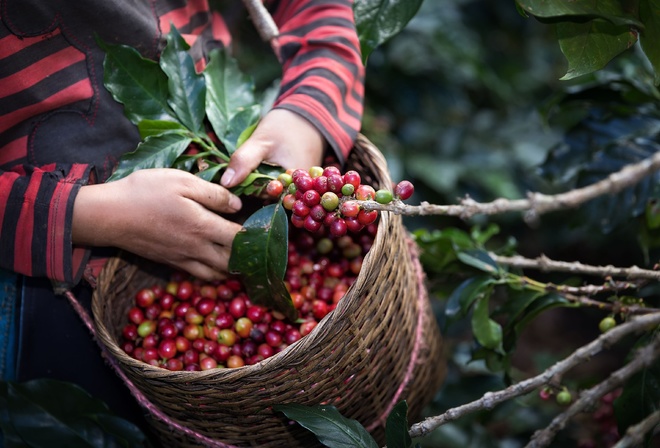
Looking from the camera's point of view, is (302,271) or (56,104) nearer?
(56,104)

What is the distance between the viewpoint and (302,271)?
1044 mm

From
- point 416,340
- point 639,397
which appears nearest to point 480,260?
point 416,340

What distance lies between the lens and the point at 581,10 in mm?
686

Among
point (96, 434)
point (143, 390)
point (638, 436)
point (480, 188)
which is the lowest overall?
point (480, 188)

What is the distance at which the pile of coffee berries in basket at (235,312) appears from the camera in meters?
0.95

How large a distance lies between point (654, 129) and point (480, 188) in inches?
36.4

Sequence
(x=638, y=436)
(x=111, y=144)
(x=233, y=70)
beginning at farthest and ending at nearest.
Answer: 1. (x=233, y=70)
2. (x=111, y=144)
3. (x=638, y=436)

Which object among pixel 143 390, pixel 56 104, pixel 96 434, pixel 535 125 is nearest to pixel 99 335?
pixel 143 390

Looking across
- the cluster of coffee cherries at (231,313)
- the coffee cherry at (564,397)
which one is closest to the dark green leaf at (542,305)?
the coffee cherry at (564,397)

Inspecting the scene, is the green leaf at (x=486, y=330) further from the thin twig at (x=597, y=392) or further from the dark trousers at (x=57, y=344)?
the dark trousers at (x=57, y=344)

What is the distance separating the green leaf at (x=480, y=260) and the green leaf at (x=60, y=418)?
585 millimetres

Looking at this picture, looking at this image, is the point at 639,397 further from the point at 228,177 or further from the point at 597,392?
the point at 228,177

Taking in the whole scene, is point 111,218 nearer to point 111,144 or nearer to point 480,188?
point 111,144

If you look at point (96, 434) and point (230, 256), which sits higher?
point (230, 256)
